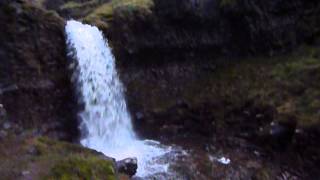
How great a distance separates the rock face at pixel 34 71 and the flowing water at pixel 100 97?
1.22 ft

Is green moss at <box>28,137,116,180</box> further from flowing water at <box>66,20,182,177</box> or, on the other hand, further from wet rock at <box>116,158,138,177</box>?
flowing water at <box>66,20,182,177</box>

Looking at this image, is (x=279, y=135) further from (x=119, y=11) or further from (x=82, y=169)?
(x=82, y=169)

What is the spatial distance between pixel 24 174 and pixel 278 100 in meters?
8.48

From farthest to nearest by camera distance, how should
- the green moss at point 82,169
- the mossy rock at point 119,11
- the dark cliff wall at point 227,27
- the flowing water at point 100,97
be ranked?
the dark cliff wall at point 227,27 < the mossy rock at point 119,11 < the flowing water at point 100,97 < the green moss at point 82,169

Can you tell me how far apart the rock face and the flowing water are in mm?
373

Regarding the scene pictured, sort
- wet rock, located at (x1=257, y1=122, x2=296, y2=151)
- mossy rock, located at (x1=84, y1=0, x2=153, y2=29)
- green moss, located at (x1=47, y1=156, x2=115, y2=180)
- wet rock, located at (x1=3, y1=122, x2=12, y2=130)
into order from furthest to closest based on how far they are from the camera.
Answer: mossy rock, located at (x1=84, y1=0, x2=153, y2=29), wet rock, located at (x1=257, y1=122, x2=296, y2=151), wet rock, located at (x1=3, y1=122, x2=12, y2=130), green moss, located at (x1=47, y1=156, x2=115, y2=180)

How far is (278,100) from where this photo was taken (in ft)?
47.8

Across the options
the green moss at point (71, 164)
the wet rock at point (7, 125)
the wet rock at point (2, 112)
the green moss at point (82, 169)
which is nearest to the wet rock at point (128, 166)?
the green moss at point (71, 164)

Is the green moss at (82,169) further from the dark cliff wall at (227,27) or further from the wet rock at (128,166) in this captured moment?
the dark cliff wall at (227,27)

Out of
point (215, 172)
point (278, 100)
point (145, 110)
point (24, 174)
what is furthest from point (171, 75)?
point (24, 174)

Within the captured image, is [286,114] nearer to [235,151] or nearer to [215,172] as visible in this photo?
[235,151]

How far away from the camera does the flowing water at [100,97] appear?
14.4 meters


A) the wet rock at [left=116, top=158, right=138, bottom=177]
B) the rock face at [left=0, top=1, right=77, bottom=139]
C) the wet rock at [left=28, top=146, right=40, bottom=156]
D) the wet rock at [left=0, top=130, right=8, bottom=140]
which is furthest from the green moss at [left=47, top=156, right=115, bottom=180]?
the rock face at [left=0, top=1, right=77, bottom=139]

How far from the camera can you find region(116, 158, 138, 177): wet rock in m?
11.1
